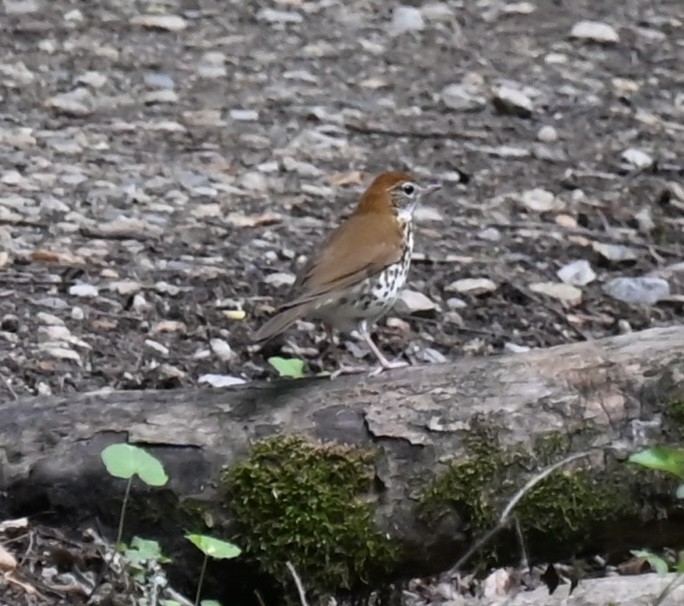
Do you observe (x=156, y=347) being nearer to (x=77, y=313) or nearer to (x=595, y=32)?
(x=77, y=313)

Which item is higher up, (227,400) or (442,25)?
(227,400)

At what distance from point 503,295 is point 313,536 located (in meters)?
2.95

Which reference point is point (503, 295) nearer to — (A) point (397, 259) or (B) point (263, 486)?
(A) point (397, 259)

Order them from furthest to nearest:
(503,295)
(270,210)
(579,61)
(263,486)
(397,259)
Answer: (579,61) < (270,210) < (503,295) < (397,259) < (263,486)

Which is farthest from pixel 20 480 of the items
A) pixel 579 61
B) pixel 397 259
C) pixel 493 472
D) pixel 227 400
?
pixel 579 61

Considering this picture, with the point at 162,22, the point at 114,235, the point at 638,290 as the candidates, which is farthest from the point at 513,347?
the point at 162,22

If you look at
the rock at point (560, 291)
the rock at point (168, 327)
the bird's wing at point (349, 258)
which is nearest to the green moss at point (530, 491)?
the bird's wing at point (349, 258)

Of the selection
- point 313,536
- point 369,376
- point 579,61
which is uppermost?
point 369,376

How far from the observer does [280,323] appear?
4090 millimetres

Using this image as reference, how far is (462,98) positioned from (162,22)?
2.19 m

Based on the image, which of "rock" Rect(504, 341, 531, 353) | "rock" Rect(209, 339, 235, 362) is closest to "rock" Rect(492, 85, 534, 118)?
"rock" Rect(504, 341, 531, 353)

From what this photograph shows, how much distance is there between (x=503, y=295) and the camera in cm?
626

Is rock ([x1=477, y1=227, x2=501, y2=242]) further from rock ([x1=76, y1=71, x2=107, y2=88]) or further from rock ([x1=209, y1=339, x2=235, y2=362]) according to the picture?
rock ([x1=76, y1=71, x2=107, y2=88])

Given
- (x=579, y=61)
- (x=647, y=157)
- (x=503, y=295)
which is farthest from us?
(x=579, y=61)
